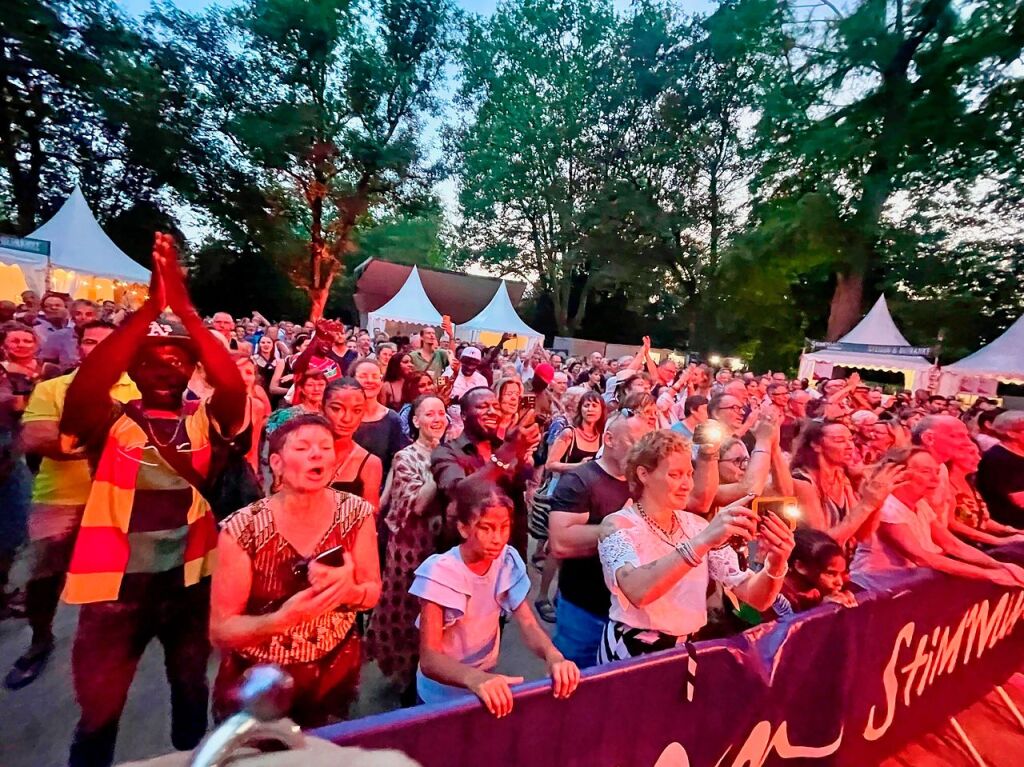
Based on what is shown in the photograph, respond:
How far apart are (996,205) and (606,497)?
24.5 metres

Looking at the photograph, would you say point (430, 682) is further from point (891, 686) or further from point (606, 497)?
point (891, 686)

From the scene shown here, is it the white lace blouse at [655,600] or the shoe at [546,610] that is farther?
the shoe at [546,610]

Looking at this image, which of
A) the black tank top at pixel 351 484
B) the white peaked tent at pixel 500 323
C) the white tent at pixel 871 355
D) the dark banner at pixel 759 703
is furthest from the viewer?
the white peaked tent at pixel 500 323

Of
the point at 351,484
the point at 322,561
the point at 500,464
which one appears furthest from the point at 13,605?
the point at 500,464

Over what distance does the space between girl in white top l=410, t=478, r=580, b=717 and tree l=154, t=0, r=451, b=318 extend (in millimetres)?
25100

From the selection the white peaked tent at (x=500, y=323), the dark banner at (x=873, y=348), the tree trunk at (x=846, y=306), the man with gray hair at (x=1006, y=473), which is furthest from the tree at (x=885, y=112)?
the man with gray hair at (x=1006, y=473)

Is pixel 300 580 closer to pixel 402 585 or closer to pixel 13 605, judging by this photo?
pixel 402 585

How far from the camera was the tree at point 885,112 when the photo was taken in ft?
61.7

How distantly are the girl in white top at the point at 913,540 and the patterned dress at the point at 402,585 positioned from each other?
2167 millimetres

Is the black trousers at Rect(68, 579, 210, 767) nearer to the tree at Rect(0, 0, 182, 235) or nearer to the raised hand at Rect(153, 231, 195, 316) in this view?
the raised hand at Rect(153, 231, 195, 316)

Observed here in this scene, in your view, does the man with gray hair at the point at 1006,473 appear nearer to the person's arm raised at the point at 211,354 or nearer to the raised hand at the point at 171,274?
the person's arm raised at the point at 211,354

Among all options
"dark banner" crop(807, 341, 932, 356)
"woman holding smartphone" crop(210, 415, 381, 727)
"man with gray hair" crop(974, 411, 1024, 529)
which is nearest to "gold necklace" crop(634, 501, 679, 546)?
"woman holding smartphone" crop(210, 415, 381, 727)

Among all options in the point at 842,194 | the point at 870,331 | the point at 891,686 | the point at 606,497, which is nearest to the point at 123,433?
the point at 606,497

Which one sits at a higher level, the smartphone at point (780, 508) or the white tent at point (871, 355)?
the white tent at point (871, 355)
